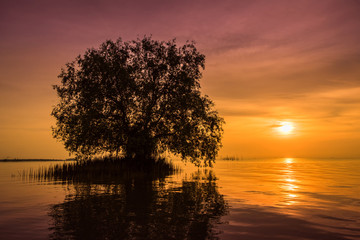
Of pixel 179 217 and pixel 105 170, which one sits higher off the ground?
pixel 105 170

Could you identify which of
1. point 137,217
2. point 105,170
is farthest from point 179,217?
point 105,170

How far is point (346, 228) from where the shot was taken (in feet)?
30.9

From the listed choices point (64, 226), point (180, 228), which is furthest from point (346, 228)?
point (64, 226)

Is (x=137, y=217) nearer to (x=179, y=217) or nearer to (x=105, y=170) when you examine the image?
(x=179, y=217)

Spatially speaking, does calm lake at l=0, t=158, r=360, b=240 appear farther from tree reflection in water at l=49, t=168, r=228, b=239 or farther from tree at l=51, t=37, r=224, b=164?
tree at l=51, t=37, r=224, b=164

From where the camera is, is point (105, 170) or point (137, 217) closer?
point (137, 217)

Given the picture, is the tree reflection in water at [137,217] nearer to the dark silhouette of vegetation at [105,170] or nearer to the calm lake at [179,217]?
the calm lake at [179,217]

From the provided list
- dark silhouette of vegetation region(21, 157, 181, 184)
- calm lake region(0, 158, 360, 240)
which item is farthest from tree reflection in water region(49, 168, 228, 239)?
dark silhouette of vegetation region(21, 157, 181, 184)

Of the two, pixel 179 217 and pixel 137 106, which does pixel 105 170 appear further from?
pixel 179 217

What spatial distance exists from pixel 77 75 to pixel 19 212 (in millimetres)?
29615

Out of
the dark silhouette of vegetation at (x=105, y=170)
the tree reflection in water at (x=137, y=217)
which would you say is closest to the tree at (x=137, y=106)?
the dark silhouette of vegetation at (x=105, y=170)

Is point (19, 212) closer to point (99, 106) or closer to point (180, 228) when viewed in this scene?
point (180, 228)

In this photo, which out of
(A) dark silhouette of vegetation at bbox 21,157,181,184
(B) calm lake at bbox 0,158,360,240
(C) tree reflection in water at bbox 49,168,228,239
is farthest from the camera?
(A) dark silhouette of vegetation at bbox 21,157,181,184

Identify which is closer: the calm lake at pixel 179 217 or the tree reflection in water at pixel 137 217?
the tree reflection in water at pixel 137 217
